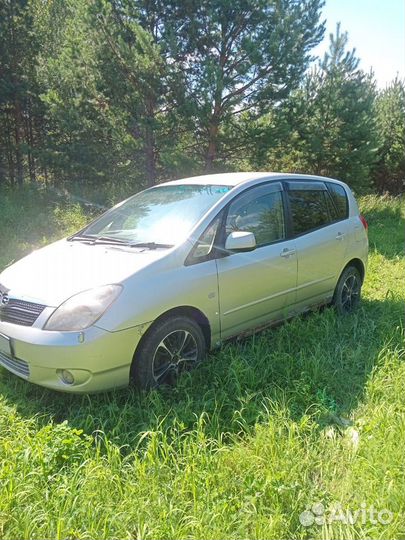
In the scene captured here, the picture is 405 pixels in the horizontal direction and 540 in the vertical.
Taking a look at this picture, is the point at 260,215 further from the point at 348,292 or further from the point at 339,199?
the point at 348,292

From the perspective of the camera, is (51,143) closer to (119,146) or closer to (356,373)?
(119,146)

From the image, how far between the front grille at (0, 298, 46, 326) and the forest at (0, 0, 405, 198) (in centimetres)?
790

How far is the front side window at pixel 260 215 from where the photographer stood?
12.0 feet

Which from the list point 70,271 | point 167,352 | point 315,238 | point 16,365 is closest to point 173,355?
point 167,352

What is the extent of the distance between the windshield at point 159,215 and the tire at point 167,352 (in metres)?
0.67

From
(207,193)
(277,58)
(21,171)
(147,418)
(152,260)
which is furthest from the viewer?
(21,171)

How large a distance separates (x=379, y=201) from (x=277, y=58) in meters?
7.64

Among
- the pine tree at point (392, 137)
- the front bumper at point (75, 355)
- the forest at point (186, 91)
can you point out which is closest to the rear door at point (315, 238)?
the front bumper at point (75, 355)

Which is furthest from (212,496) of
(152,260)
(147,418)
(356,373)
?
(356,373)

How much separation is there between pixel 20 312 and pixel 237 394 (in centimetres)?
164

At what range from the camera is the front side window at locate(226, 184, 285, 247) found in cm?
367

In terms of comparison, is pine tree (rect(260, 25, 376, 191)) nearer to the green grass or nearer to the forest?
the forest

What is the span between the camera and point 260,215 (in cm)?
389

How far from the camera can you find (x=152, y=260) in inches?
121
